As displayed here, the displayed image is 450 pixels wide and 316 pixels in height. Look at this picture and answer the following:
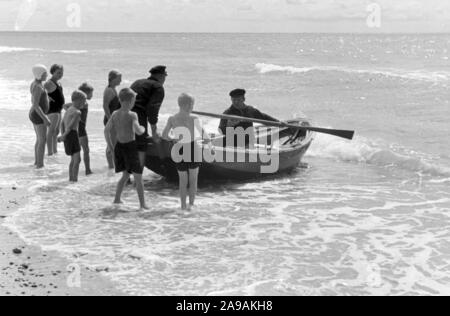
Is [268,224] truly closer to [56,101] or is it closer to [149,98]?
[149,98]

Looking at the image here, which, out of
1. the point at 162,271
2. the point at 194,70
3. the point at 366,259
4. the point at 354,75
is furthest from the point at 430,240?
the point at 194,70

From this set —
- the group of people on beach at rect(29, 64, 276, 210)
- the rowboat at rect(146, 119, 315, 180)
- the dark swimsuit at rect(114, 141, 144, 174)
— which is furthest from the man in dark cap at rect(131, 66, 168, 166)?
the dark swimsuit at rect(114, 141, 144, 174)

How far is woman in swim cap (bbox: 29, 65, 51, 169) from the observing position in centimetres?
918

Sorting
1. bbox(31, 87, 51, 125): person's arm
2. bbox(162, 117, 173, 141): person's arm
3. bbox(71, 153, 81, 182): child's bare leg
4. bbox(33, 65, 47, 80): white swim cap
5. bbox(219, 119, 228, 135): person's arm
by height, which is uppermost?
bbox(33, 65, 47, 80): white swim cap

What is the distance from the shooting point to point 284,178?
398 inches

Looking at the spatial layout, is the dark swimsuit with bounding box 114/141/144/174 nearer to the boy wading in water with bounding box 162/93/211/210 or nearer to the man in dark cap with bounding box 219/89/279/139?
the boy wading in water with bounding box 162/93/211/210

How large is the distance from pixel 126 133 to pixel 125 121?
0.15 metres

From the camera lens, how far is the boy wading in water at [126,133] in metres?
7.28

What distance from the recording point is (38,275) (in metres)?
5.40

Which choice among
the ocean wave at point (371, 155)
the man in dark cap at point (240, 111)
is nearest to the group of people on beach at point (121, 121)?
the man in dark cap at point (240, 111)

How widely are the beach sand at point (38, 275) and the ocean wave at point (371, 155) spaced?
7502 millimetres

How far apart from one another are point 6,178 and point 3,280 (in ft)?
13.6

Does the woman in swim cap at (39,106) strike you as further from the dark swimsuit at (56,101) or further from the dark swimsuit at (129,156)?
the dark swimsuit at (129,156)

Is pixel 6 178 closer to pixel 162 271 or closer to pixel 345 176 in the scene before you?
pixel 162 271
